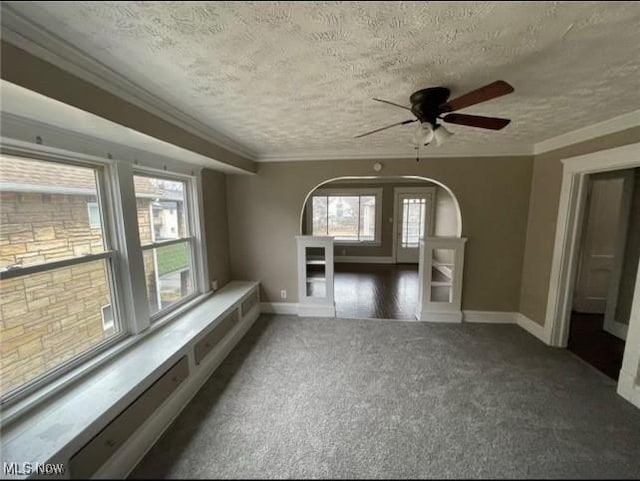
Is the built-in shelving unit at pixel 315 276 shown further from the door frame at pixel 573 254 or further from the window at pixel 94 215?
the door frame at pixel 573 254

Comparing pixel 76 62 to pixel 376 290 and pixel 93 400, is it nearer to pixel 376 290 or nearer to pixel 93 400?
pixel 93 400

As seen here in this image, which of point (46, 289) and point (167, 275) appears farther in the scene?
point (167, 275)

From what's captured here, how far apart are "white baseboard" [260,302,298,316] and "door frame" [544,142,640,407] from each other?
316 cm

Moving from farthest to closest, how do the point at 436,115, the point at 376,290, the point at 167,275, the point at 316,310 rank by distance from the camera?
the point at 376,290 < the point at 316,310 < the point at 167,275 < the point at 436,115

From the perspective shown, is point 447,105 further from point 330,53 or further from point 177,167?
point 177,167

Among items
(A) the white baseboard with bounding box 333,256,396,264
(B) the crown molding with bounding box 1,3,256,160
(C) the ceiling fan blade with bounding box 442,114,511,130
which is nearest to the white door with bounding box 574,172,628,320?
(C) the ceiling fan blade with bounding box 442,114,511,130

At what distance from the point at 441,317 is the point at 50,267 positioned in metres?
4.03

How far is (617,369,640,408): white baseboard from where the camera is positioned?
2006 mm

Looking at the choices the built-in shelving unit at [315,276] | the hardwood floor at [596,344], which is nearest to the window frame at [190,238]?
the built-in shelving unit at [315,276]

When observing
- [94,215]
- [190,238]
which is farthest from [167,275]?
[94,215]

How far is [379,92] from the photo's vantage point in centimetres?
166

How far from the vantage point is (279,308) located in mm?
3896

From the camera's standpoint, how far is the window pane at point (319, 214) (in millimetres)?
7176

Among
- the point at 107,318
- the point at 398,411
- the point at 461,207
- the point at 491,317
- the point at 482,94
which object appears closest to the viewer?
the point at 482,94
